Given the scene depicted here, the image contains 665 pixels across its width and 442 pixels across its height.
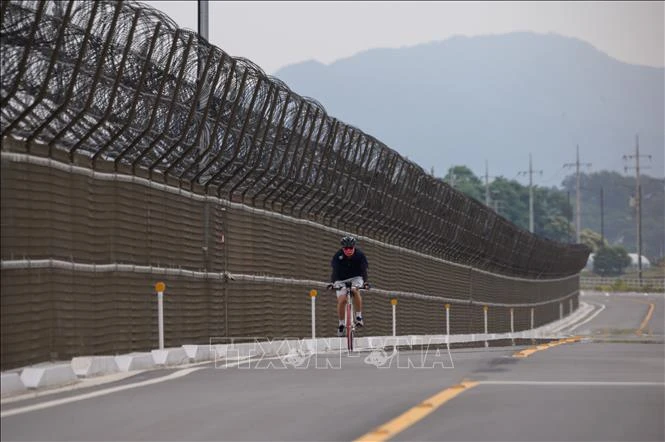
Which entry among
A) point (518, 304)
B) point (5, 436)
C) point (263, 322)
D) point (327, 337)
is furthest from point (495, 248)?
point (5, 436)

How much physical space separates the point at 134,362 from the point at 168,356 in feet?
4.07

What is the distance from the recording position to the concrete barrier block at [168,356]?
1756cm

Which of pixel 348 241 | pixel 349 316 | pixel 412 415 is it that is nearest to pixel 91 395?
pixel 412 415

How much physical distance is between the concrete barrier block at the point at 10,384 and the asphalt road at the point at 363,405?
0.39m

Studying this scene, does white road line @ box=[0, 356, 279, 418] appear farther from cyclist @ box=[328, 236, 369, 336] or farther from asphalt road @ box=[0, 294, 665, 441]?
cyclist @ box=[328, 236, 369, 336]

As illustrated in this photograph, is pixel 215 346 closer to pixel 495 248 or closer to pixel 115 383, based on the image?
pixel 115 383

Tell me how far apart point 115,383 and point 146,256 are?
5.09 metres

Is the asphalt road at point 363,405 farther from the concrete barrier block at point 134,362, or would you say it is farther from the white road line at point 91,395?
the concrete barrier block at point 134,362

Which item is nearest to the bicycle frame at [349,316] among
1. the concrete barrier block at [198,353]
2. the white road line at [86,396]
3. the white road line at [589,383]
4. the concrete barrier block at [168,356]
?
the concrete barrier block at [198,353]

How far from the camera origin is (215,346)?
20.2 m

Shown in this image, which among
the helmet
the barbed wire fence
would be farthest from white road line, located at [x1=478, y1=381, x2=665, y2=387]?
the helmet

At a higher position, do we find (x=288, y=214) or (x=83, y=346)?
(x=288, y=214)

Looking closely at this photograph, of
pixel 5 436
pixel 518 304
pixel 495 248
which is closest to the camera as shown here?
pixel 5 436

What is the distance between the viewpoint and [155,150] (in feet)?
64.0
